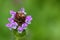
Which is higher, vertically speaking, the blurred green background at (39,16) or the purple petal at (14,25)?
the blurred green background at (39,16)

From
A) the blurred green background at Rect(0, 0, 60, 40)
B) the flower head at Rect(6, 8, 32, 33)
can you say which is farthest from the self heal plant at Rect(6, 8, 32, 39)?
the blurred green background at Rect(0, 0, 60, 40)

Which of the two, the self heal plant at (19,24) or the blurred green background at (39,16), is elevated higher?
the blurred green background at (39,16)

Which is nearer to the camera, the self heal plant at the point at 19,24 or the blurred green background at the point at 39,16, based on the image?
the self heal plant at the point at 19,24

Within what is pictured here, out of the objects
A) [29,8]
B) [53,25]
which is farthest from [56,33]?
[29,8]

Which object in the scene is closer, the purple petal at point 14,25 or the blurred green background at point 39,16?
the purple petal at point 14,25

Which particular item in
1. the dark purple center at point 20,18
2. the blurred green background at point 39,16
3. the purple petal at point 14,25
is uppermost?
the blurred green background at point 39,16

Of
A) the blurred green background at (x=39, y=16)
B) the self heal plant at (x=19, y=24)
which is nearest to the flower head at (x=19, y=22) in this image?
the self heal plant at (x=19, y=24)

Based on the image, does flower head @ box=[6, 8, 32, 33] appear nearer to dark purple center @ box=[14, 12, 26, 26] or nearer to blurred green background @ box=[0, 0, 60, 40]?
dark purple center @ box=[14, 12, 26, 26]

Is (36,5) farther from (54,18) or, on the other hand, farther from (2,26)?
(2,26)

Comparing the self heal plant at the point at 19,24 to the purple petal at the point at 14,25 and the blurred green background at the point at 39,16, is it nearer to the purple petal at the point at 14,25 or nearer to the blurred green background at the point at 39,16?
the purple petal at the point at 14,25
